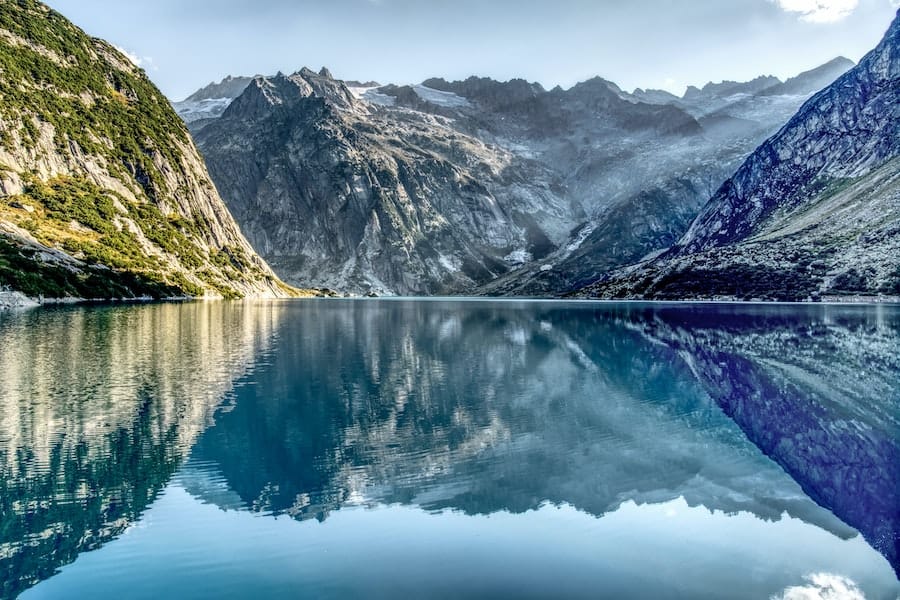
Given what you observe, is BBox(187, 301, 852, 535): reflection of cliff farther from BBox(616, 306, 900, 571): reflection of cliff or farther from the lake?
BBox(616, 306, 900, 571): reflection of cliff

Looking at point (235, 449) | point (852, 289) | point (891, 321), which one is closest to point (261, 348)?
point (235, 449)

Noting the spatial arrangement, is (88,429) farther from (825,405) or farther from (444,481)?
(825,405)

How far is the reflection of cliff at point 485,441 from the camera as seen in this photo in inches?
776

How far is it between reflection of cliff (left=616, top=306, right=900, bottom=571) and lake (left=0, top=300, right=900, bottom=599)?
6.8 inches

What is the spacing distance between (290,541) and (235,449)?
9.64 m

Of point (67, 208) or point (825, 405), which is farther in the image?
point (67, 208)

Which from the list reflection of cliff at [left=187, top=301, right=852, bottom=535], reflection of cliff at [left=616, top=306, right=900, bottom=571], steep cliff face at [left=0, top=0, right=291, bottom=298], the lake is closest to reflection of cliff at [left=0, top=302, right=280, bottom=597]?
the lake

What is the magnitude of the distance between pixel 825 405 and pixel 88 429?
36.3m

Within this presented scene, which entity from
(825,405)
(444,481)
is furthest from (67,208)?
(825,405)

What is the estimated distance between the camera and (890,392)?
34.8 metres

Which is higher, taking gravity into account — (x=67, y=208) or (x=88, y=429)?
(x=67, y=208)

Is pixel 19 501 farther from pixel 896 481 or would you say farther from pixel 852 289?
pixel 852 289

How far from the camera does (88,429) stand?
25891mm

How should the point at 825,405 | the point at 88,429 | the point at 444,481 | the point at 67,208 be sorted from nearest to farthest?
the point at 444,481, the point at 88,429, the point at 825,405, the point at 67,208
